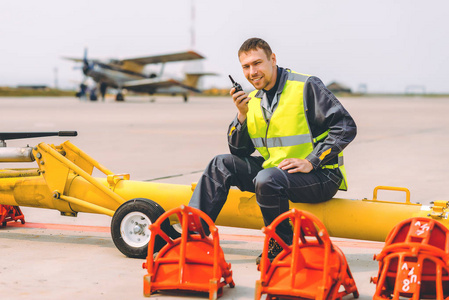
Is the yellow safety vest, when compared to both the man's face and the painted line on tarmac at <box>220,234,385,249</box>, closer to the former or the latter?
the man's face

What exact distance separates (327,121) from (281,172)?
17.9 inches

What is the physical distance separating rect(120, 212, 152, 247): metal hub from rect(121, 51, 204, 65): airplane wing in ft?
146

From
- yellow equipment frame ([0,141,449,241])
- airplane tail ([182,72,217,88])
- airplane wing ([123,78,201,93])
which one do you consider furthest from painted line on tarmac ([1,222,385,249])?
airplane tail ([182,72,217,88])

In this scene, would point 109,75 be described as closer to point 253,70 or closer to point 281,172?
point 253,70

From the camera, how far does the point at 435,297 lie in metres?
3.06

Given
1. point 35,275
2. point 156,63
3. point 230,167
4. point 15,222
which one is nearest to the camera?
point 35,275

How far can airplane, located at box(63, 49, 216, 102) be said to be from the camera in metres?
47.0

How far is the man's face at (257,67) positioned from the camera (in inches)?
150

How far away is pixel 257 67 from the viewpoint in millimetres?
3842

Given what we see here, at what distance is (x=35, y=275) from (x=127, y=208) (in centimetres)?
72

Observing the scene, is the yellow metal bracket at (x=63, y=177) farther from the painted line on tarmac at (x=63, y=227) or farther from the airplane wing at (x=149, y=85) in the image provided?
the airplane wing at (x=149, y=85)

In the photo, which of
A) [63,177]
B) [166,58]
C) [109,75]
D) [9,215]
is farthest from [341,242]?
[166,58]

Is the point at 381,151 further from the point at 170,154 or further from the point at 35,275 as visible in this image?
the point at 35,275

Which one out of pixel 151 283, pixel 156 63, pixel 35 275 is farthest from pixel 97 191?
pixel 156 63
